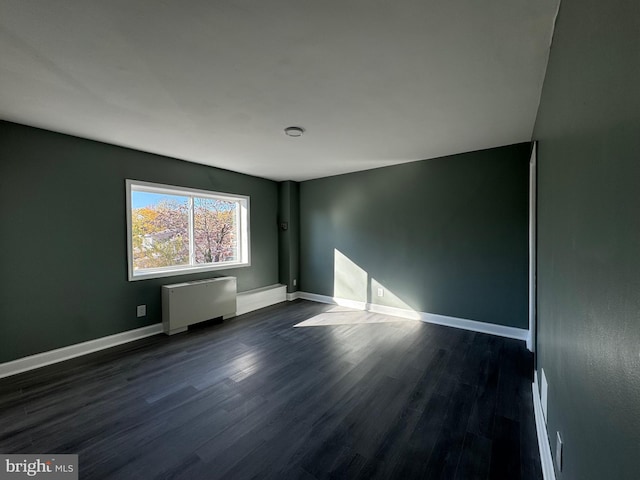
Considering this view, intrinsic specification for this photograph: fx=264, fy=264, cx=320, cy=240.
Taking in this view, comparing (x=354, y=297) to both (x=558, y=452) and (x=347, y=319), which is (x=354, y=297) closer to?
(x=347, y=319)

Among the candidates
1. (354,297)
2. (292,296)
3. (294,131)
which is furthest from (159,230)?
(354,297)

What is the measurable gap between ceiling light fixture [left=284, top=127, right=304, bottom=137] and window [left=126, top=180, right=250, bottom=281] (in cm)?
194

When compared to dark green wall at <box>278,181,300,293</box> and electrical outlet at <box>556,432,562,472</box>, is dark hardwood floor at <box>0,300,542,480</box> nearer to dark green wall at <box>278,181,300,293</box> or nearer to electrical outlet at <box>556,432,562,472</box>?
electrical outlet at <box>556,432,562,472</box>

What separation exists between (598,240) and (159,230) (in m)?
4.15

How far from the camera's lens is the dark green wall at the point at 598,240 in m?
0.53

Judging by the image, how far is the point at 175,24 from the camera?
4.54 ft

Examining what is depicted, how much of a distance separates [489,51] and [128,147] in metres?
3.73

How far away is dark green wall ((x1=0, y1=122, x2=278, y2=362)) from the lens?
249 cm

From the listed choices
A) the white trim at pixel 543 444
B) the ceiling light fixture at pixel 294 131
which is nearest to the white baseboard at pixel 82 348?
the ceiling light fixture at pixel 294 131

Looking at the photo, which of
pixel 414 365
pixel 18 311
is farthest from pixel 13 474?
pixel 414 365

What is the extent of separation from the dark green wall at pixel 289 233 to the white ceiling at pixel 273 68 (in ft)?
7.32

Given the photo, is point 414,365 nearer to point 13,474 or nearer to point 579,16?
point 579,16

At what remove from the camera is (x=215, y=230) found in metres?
4.37

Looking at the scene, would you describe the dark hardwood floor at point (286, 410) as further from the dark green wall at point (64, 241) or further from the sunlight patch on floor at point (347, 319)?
the sunlight patch on floor at point (347, 319)
